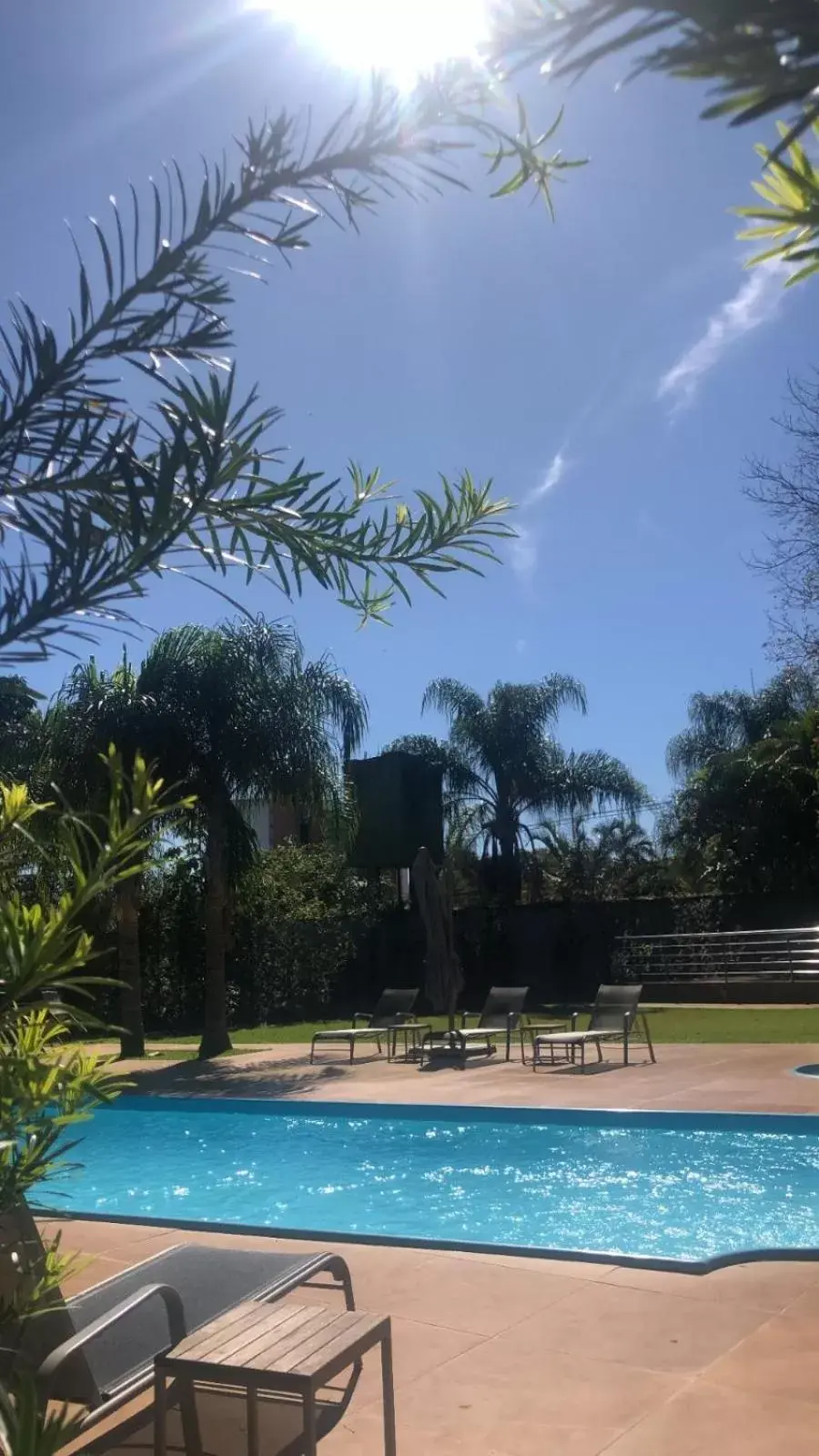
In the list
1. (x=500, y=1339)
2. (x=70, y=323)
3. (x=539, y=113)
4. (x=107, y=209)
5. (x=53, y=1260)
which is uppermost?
(x=539, y=113)

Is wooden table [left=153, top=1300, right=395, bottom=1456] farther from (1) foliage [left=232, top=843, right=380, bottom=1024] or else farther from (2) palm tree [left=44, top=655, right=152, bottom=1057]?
(1) foliage [left=232, top=843, right=380, bottom=1024]

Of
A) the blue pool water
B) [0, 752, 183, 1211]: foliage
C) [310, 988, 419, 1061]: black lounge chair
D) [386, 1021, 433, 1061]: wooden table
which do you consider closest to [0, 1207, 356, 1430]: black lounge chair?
[0, 752, 183, 1211]: foliage

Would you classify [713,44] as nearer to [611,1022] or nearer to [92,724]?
[611,1022]

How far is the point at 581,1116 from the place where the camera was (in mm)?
10227

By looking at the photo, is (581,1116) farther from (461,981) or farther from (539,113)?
(539,113)

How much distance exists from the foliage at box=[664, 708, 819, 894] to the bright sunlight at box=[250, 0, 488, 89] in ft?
77.2

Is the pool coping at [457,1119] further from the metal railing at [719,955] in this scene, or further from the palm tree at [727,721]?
the palm tree at [727,721]

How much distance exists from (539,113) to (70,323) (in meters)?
0.75

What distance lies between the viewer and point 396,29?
5.06 feet

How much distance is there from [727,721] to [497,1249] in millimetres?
29701

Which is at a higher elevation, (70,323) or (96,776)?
(96,776)

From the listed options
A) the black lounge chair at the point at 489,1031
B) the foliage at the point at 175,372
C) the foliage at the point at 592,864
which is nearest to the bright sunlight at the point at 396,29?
the foliage at the point at 175,372

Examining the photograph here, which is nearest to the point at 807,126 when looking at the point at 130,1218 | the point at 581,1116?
the point at 130,1218

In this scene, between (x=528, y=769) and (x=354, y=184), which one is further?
(x=528, y=769)
